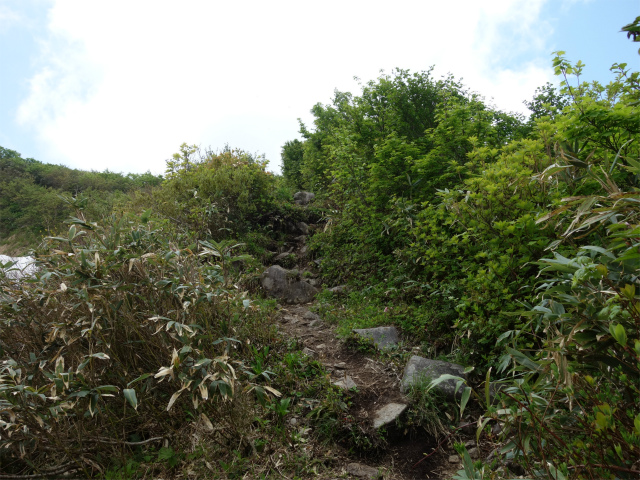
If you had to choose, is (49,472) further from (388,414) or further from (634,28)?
(634,28)

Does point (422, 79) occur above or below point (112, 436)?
above

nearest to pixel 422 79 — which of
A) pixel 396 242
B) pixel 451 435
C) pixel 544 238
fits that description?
pixel 396 242

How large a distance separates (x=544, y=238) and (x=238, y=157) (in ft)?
24.2

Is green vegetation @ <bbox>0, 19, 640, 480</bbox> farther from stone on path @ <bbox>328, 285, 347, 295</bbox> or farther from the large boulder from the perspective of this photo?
the large boulder

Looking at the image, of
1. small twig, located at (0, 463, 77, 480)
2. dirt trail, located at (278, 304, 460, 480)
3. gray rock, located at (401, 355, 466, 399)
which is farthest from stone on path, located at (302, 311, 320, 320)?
small twig, located at (0, 463, 77, 480)

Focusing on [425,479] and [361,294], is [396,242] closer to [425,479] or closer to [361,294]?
[361,294]

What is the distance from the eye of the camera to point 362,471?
2.47m

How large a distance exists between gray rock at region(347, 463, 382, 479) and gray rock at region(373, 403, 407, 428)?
312 mm

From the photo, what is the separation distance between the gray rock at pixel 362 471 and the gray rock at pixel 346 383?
648 millimetres

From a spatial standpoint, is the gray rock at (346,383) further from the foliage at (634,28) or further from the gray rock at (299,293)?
the foliage at (634,28)

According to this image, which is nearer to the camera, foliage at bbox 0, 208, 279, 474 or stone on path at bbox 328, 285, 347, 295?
foliage at bbox 0, 208, 279, 474

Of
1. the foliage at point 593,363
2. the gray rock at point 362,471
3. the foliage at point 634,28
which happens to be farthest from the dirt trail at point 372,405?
the foliage at point 634,28

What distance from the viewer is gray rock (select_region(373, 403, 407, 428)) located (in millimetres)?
2771

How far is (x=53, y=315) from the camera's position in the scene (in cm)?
278
